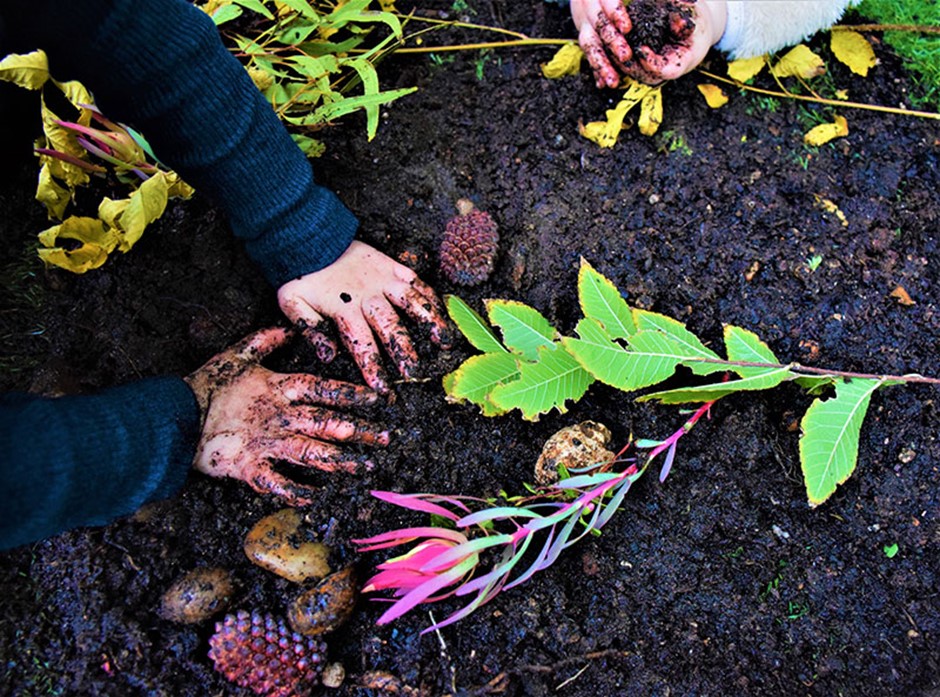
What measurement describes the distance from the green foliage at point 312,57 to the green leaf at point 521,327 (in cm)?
51

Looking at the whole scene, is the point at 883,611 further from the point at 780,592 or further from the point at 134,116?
the point at 134,116

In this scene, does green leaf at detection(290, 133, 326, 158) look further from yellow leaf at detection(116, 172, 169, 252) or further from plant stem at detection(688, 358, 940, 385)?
plant stem at detection(688, 358, 940, 385)

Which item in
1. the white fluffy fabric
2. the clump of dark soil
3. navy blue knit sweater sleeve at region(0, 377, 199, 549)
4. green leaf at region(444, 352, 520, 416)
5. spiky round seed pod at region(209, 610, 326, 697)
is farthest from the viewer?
the white fluffy fabric

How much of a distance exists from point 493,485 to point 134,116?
105cm

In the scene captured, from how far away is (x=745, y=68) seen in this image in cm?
197

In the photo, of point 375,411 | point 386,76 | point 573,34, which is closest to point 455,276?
point 375,411

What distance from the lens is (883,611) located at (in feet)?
5.12

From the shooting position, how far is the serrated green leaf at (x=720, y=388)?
1.53m

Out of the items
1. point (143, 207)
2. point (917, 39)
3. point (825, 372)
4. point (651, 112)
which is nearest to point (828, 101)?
point (917, 39)

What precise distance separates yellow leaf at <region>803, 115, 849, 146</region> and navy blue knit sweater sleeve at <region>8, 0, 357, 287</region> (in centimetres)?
115

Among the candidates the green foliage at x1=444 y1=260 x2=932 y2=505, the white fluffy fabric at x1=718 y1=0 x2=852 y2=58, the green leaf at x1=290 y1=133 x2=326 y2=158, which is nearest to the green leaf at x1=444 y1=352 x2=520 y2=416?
the green foliage at x1=444 y1=260 x2=932 y2=505

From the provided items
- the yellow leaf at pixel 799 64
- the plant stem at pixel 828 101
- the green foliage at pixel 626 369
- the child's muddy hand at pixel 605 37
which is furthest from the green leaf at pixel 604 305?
the yellow leaf at pixel 799 64

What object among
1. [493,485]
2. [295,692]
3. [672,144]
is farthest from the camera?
[672,144]

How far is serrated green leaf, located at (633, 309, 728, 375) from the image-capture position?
5.12 feet
